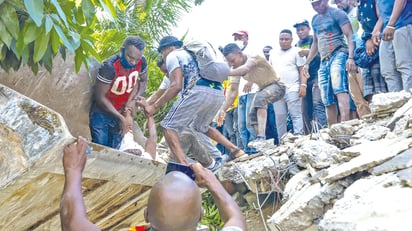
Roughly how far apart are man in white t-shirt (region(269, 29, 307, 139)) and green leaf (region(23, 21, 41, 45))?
496 centimetres

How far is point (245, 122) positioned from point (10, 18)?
5349 millimetres

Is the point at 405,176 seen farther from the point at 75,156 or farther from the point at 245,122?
the point at 245,122

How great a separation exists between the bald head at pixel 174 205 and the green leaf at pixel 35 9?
726 mm

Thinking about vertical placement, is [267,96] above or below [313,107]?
above

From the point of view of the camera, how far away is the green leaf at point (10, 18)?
7.16ft

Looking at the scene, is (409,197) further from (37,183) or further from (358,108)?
(358,108)

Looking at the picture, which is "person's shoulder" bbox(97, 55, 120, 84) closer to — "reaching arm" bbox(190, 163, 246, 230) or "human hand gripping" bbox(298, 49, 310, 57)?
"reaching arm" bbox(190, 163, 246, 230)

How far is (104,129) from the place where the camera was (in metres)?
4.62

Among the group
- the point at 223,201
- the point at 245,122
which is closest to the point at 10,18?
the point at 223,201

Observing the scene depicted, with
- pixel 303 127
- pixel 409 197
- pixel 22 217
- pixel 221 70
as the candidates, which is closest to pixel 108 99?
pixel 221 70

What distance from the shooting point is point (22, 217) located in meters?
2.79

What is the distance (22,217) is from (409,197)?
6.46 feet

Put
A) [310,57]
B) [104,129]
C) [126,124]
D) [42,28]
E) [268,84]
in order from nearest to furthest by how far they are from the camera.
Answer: [42,28], [104,129], [126,124], [310,57], [268,84]

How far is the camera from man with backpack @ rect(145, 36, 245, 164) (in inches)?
222
